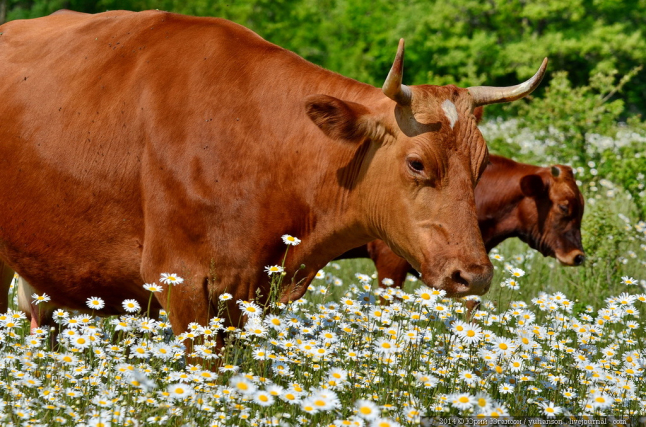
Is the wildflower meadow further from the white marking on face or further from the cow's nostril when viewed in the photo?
the white marking on face

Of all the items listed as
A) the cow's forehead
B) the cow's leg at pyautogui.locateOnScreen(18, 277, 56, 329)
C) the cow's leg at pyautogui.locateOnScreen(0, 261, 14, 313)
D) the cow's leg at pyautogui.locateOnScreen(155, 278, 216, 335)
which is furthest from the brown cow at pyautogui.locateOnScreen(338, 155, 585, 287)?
the cow's forehead

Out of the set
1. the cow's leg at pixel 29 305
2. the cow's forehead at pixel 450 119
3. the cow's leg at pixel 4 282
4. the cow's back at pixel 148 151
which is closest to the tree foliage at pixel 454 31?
the cow's leg at pixel 29 305

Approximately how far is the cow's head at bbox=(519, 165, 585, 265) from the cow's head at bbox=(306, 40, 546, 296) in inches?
151

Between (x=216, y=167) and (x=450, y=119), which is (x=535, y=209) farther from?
(x=216, y=167)

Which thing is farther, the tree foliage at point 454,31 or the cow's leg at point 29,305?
the tree foliage at point 454,31

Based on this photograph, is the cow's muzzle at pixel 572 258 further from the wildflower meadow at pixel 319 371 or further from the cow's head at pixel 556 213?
the wildflower meadow at pixel 319 371

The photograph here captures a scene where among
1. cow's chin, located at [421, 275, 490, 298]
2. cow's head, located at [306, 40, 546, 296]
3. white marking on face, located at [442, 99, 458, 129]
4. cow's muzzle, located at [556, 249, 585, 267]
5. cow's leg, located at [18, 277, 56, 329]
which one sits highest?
white marking on face, located at [442, 99, 458, 129]

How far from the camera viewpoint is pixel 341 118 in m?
4.06

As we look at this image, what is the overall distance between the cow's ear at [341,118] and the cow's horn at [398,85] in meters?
0.21

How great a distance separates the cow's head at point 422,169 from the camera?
12.5 feet

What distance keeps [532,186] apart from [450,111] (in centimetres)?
407

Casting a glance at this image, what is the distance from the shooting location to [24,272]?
4691mm

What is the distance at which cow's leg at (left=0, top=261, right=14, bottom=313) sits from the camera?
5.48 m

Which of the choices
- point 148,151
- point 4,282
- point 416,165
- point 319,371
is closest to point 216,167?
point 148,151
